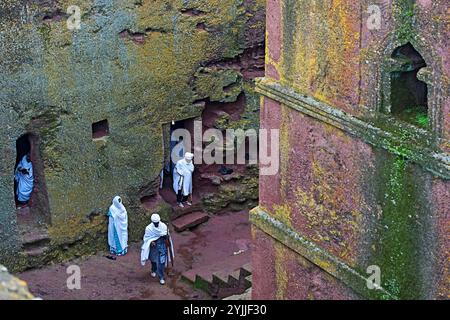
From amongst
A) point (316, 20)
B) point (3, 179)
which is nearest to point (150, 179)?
point (3, 179)

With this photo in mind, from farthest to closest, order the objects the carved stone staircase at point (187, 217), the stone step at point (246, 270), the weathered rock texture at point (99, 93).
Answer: the carved stone staircase at point (187, 217), the stone step at point (246, 270), the weathered rock texture at point (99, 93)

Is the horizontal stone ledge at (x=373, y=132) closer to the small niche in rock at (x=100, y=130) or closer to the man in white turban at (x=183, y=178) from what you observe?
the small niche in rock at (x=100, y=130)

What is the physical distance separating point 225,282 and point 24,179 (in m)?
3.13

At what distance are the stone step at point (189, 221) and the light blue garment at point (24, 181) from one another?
7.76 ft

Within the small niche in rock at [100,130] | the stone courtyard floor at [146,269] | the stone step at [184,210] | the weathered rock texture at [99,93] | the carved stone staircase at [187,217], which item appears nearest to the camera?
the weathered rock texture at [99,93]

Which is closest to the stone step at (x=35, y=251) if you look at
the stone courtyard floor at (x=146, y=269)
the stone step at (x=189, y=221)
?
the stone courtyard floor at (x=146, y=269)

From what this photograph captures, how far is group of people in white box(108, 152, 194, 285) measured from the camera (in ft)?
49.3

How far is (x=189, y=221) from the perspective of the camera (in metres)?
17.2

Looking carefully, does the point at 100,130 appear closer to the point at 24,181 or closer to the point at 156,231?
the point at 24,181

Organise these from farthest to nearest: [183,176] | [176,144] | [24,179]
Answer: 1. [176,144]
2. [183,176]
3. [24,179]

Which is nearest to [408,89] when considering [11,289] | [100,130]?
[11,289]

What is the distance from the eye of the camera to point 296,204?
470 inches

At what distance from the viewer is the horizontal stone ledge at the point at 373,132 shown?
391 inches

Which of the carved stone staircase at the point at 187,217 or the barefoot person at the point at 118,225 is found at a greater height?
the barefoot person at the point at 118,225
